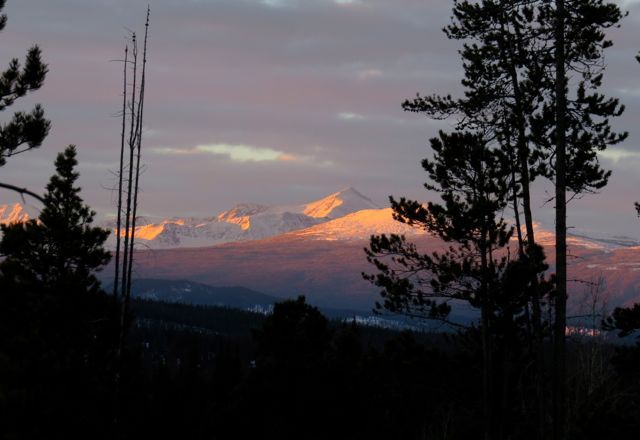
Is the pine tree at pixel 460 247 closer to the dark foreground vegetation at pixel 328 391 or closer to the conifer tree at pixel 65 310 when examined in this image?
the dark foreground vegetation at pixel 328 391

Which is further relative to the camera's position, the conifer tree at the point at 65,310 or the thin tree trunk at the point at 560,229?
the conifer tree at the point at 65,310

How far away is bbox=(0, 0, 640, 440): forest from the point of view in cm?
2253

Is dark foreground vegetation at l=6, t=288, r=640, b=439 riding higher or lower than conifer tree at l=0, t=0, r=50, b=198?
lower

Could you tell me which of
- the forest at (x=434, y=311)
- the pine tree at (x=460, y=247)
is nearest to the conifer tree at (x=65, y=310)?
the forest at (x=434, y=311)

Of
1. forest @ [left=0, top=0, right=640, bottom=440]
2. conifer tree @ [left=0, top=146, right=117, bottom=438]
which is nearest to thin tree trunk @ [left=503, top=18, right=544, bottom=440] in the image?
forest @ [left=0, top=0, right=640, bottom=440]

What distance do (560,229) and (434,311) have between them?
866 centimetres

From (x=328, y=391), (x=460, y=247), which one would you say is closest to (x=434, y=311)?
(x=460, y=247)

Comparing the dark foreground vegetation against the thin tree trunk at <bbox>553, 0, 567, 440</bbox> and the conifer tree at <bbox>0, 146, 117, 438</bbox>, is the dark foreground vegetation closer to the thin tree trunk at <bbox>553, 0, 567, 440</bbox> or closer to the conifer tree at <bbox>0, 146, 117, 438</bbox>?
the conifer tree at <bbox>0, 146, 117, 438</bbox>

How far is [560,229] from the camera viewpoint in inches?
887

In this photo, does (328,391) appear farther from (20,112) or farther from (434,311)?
(20,112)

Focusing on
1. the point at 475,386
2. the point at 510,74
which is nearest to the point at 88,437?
the point at 475,386

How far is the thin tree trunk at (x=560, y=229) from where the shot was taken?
21930mm

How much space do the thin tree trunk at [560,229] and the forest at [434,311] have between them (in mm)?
48

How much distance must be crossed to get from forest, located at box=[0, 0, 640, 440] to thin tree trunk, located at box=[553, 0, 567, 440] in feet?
0.16
